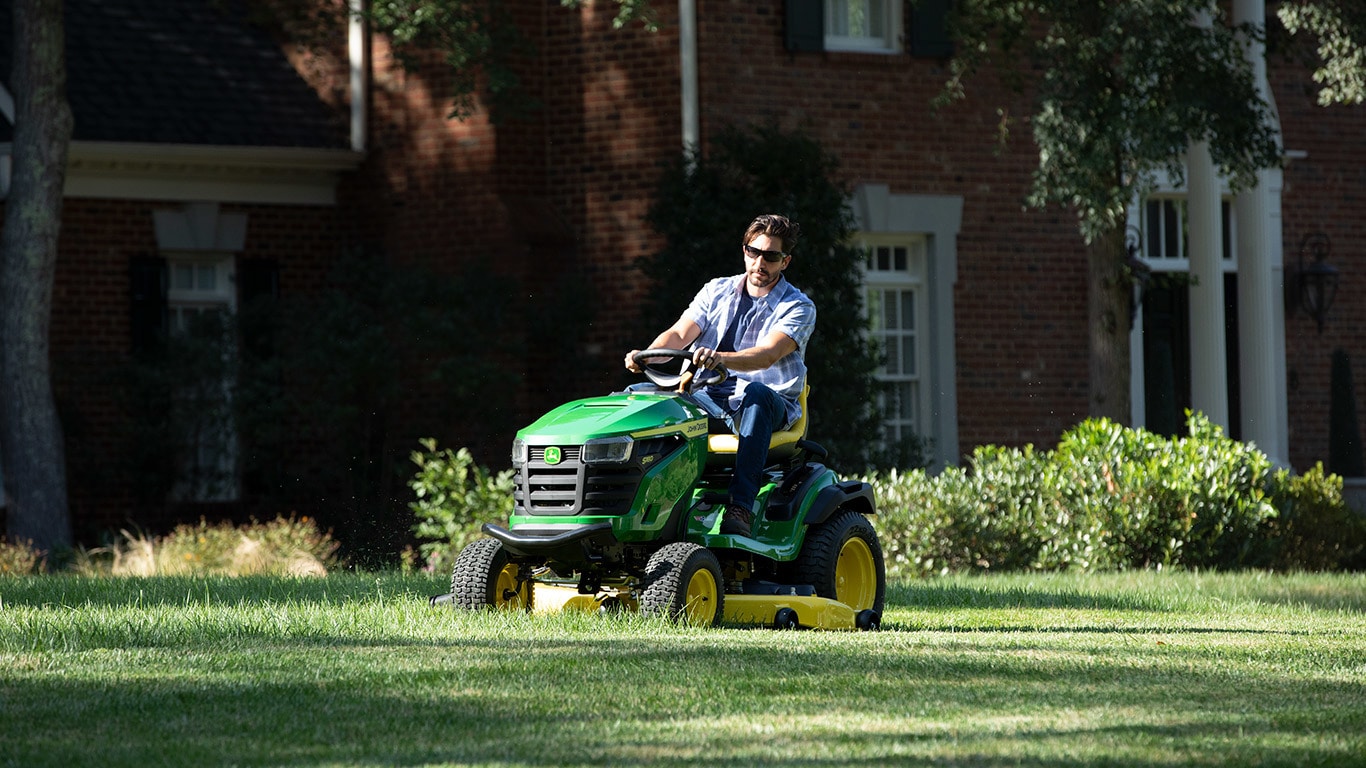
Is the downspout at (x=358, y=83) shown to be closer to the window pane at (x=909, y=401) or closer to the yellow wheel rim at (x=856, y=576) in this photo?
the window pane at (x=909, y=401)

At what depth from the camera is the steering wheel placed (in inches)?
346

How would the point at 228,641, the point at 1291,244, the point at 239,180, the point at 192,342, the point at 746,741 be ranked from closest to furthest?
the point at 746,741 < the point at 228,641 < the point at 192,342 < the point at 239,180 < the point at 1291,244

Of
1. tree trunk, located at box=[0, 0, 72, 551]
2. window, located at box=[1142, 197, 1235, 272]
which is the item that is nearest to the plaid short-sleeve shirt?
tree trunk, located at box=[0, 0, 72, 551]

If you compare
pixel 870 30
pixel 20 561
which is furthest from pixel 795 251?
pixel 20 561

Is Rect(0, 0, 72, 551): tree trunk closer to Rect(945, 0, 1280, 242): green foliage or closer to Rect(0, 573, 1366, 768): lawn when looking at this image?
Rect(0, 573, 1366, 768): lawn

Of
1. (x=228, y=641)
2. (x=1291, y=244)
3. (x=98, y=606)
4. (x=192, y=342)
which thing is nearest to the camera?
(x=228, y=641)

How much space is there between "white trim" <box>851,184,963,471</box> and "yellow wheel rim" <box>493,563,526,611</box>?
958cm

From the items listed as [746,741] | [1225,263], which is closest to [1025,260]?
[1225,263]

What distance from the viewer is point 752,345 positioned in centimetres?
930

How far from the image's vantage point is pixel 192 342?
18.1 m

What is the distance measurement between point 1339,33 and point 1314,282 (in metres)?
4.64

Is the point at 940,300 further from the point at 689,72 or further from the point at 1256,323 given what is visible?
the point at 689,72

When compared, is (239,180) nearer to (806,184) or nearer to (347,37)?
(347,37)

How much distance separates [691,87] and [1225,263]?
627 cm
